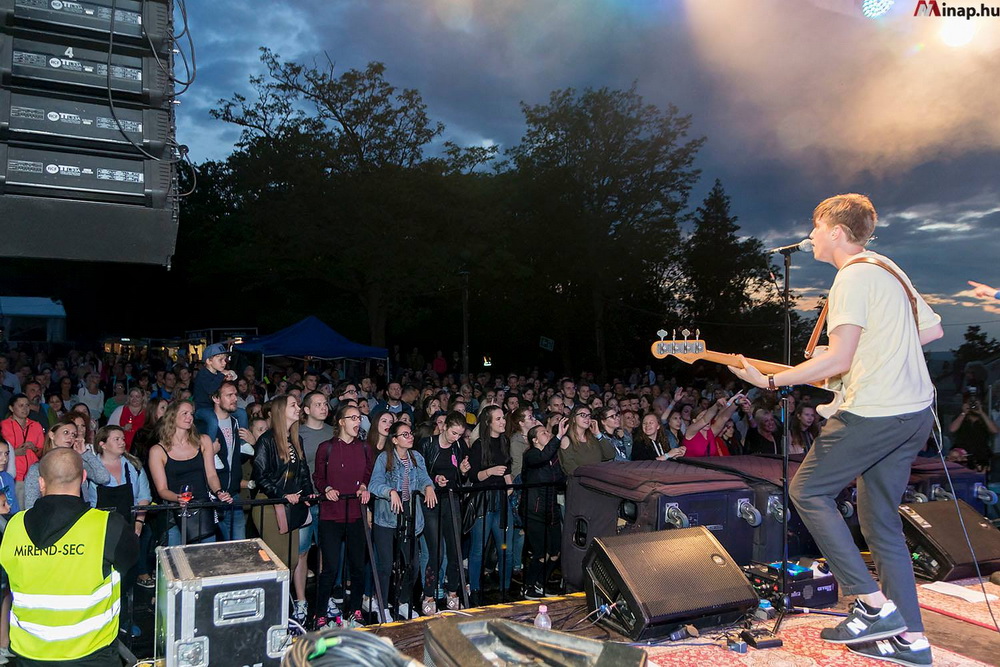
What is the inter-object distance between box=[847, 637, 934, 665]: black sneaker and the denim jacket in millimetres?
3357

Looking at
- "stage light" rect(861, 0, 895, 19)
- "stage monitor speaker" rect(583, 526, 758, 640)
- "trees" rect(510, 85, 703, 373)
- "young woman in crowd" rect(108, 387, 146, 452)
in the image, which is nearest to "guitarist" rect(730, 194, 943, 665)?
"stage monitor speaker" rect(583, 526, 758, 640)

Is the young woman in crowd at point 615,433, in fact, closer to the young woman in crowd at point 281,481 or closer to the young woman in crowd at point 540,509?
the young woman in crowd at point 540,509

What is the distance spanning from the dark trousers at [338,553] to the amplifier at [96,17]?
11.5ft

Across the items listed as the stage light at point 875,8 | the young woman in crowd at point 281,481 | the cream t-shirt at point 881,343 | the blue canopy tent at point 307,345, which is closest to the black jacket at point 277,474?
the young woman in crowd at point 281,481

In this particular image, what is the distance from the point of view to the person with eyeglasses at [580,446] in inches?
248

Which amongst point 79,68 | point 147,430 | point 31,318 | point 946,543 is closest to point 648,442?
point 946,543

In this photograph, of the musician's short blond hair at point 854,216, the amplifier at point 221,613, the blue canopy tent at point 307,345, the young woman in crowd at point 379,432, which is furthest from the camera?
the blue canopy tent at point 307,345

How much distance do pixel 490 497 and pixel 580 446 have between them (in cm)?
101

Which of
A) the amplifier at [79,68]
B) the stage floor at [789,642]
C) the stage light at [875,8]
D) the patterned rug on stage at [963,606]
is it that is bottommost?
the patterned rug on stage at [963,606]

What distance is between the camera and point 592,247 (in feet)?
95.5

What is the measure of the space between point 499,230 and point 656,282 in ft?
36.2

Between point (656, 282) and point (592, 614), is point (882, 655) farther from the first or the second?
point (656, 282)

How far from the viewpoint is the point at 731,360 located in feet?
11.0

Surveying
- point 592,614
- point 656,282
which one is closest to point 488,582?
point 592,614
